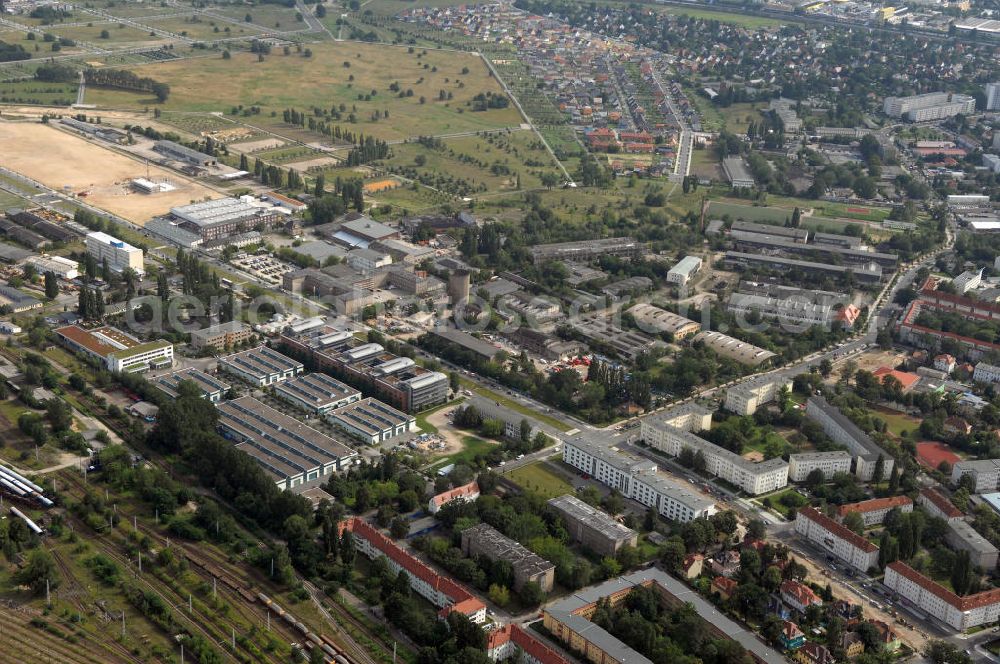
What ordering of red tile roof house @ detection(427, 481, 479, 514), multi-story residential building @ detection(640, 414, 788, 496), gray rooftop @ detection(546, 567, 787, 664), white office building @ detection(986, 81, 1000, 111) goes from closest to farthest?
gray rooftop @ detection(546, 567, 787, 664) → red tile roof house @ detection(427, 481, 479, 514) → multi-story residential building @ detection(640, 414, 788, 496) → white office building @ detection(986, 81, 1000, 111)

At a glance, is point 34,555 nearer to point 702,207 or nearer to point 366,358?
point 366,358

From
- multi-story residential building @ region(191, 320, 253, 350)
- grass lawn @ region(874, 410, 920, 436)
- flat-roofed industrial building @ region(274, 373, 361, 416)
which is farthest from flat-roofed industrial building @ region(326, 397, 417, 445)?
grass lawn @ region(874, 410, 920, 436)

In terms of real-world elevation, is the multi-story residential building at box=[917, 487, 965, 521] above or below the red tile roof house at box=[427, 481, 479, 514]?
above

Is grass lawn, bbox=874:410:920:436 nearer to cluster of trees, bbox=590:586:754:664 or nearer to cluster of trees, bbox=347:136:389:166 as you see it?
cluster of trees, bbox=590:586:754:664

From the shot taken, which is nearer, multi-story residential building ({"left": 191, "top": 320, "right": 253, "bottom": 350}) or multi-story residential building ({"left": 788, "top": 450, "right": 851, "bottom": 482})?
multi-story residential building ({"left": 788, "top": 450, "right": 851, "bottom": 482})

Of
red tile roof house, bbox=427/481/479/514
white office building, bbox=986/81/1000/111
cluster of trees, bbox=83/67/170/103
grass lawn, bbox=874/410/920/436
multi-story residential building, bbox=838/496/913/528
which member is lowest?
red tile roof house, bbox=427/481/479/514

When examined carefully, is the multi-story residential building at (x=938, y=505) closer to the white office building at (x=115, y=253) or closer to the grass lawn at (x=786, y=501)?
the grass lawn at (x=786, y=501)

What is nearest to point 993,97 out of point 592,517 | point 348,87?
point 348,87
